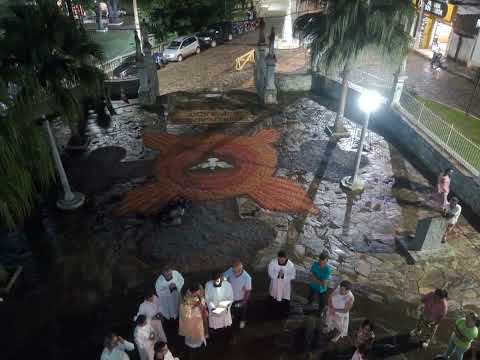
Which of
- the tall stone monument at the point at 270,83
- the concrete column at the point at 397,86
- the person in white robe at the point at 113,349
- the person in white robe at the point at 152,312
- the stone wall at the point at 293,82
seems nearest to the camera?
the person in white robe at the point at 113,349

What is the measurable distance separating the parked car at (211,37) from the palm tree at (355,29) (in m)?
21.3

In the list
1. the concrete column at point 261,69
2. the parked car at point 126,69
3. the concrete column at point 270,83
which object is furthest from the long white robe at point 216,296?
the parked car at point 126,69

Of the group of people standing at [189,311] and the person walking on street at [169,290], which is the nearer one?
the group of people standing at [189,311]

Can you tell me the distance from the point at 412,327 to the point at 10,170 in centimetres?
843

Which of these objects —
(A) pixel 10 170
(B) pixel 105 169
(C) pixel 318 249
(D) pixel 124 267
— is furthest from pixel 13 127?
(C) pixel 318 249

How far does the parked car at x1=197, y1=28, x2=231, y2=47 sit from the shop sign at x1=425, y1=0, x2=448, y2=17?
57.6 ft

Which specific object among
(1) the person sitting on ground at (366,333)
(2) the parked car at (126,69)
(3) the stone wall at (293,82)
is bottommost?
(2) the parked car at (126,69)

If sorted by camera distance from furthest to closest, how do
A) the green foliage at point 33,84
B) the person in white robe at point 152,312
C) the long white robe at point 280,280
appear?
the long white robe at point 280,280
the green foliage at point 33,84
the person in white robe at point 152,312

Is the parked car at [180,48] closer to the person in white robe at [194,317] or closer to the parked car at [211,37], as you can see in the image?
the parked car at [211,37]

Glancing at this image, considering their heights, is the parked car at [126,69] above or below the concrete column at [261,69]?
below

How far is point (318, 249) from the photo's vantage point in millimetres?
9664

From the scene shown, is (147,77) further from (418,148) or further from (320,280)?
(320,280)

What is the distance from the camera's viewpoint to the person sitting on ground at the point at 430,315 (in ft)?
21.7

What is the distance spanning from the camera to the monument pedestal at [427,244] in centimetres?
892
